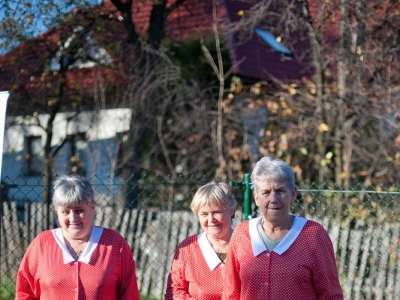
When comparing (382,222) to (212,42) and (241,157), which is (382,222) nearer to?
(241,157)

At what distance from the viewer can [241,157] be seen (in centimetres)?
986

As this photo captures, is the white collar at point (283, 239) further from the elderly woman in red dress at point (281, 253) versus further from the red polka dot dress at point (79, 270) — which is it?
the red polka dot dress at point (79, 270)

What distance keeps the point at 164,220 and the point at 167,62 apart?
15.7ft

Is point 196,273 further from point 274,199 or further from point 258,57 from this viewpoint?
point 258,57

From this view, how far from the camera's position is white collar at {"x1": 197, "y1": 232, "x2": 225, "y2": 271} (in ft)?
11.4

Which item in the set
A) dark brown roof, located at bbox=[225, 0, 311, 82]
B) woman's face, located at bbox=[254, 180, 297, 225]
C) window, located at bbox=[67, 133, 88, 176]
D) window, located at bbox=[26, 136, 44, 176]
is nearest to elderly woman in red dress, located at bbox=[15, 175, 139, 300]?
woman's face, located at bbox=[254, 180, 297, 225]

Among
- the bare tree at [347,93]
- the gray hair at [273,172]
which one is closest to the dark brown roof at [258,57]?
the bare tree at [347,93]

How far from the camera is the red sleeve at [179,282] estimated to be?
11.6 ft

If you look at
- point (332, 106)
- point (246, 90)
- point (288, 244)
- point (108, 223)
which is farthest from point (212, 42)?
point (288, 244)

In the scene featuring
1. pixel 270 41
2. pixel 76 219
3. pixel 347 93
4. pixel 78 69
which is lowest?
pixel 76 219

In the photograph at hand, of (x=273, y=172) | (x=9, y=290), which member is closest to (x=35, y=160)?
(x=9, y=290)

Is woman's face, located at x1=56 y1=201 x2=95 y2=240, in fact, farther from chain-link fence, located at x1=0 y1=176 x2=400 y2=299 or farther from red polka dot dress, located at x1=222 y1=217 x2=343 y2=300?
chain-link fence, located at x1=0 y1=176 x2=400 y2=299

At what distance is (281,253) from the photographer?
288cm

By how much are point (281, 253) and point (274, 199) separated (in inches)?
9.8
